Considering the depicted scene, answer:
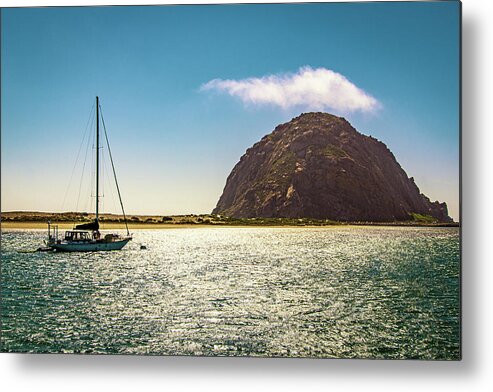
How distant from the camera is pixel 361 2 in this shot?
4395 millimetres

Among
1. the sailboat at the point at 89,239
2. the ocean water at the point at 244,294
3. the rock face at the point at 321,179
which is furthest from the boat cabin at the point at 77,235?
the rock face at the point at 321,179

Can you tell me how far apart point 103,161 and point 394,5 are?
2366mm

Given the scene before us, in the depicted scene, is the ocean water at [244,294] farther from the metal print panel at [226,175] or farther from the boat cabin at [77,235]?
the boat cabin at [77,235]

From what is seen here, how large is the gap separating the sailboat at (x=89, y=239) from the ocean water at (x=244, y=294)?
0.06m

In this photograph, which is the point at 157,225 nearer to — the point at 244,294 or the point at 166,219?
the point at 166,219

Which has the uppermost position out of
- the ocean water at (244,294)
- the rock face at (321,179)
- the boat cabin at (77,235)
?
the rock face at (321,179)

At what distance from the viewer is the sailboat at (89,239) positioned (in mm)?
4676

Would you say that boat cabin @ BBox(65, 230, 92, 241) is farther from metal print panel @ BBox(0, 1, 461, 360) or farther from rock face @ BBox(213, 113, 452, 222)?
rock face @ BBox(213, 113, 452, 222)

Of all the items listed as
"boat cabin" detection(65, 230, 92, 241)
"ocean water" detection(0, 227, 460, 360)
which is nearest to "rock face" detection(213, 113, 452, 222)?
"ocean water" detection(0, 227, 460, 360)

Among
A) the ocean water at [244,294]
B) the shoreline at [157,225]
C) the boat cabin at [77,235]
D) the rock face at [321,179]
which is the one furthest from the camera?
the boat cabin at [77,235]

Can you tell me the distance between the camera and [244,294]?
4516 millimetres

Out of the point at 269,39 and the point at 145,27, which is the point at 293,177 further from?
the point at 145,27

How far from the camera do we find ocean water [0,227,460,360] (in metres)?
4.30

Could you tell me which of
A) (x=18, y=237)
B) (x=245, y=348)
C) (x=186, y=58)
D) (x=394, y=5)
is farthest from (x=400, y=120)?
(x=18, y=237)
